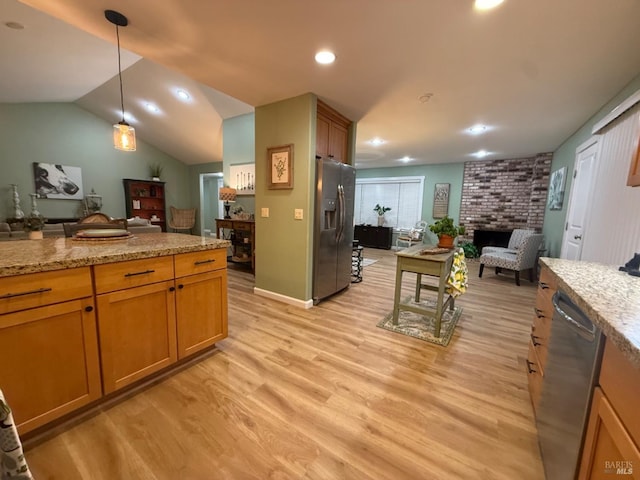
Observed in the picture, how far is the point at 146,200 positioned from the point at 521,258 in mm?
9151

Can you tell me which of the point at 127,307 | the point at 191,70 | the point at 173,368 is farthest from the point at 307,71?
the point at 173,368

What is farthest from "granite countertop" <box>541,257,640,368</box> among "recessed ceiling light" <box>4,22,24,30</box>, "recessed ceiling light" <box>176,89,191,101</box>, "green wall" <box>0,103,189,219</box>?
"green wall" <box>0,103,189,219</box>

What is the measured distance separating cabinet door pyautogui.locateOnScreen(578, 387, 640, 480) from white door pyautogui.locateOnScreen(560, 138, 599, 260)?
3.09 meters

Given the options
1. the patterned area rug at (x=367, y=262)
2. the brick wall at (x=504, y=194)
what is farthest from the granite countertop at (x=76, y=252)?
the brick wall at (x=504, y=194)

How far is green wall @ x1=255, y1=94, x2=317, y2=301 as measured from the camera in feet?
9.37

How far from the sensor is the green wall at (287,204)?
112 inches

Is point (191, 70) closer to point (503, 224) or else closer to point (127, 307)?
Result: point (127, 307)

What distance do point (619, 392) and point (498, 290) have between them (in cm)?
372

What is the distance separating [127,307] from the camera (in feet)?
4.94

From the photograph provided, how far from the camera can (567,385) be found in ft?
3.31

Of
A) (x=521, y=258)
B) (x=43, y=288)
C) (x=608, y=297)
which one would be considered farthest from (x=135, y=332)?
(x=521, y=258)

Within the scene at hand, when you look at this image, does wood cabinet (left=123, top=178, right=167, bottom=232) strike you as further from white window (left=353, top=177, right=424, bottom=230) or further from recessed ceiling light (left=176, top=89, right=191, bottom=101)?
white window (left=353, top=177, right=424, bottom=230)

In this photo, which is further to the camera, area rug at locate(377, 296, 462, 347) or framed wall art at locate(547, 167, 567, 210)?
framed wall art at locate(547, 167, 567, 210)

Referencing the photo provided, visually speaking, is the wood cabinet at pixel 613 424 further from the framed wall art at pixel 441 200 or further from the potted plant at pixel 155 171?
the potted plant at pixel 155 171
